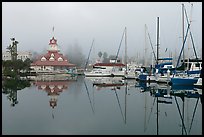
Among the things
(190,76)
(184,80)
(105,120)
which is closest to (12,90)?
(105,120)

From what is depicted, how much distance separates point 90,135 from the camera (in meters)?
8.70

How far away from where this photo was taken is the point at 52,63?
64.0 m

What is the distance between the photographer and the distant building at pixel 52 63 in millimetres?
62844

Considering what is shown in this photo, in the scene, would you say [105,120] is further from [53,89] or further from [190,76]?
[190,76]

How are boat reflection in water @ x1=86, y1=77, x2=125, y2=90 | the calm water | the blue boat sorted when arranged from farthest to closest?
boat reflection in water @ x1=86, y1=77, x2=125, y2=90 < the blue boat < the calm water

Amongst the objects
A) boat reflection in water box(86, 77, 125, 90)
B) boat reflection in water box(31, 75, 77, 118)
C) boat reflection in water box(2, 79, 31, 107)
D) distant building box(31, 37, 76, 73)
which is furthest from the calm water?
distant building box(31, 37, 76, 73)

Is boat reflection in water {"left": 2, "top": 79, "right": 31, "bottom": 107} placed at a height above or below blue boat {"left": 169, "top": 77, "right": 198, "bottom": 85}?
below

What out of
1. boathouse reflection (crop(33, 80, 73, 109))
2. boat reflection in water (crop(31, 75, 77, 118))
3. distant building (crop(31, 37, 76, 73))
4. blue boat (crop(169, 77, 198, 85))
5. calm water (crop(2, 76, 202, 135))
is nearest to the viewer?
calm water (crop(2, 76, 202, 135))

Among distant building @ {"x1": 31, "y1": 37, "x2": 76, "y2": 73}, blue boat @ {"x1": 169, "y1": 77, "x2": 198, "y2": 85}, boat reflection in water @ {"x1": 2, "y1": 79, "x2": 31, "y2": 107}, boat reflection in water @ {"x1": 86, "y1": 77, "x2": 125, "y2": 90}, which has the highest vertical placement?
distant building @ {"x1": 31, "y1": 37, "x2": 76, "y2": 73}

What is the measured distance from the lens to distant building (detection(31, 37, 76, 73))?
62844 millimetres

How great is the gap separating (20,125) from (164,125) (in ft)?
18.0

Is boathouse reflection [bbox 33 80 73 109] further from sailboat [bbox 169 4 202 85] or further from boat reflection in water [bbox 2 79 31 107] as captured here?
sailboat [bbox 169 4 202 85]

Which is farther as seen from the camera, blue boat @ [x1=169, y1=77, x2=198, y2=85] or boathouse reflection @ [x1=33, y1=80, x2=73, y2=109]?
blue boat @ [x1=169, y1=77, x2=198, y2=85]

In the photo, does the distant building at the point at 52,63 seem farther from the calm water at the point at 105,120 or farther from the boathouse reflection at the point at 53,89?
the calm water at the point at 105,120
